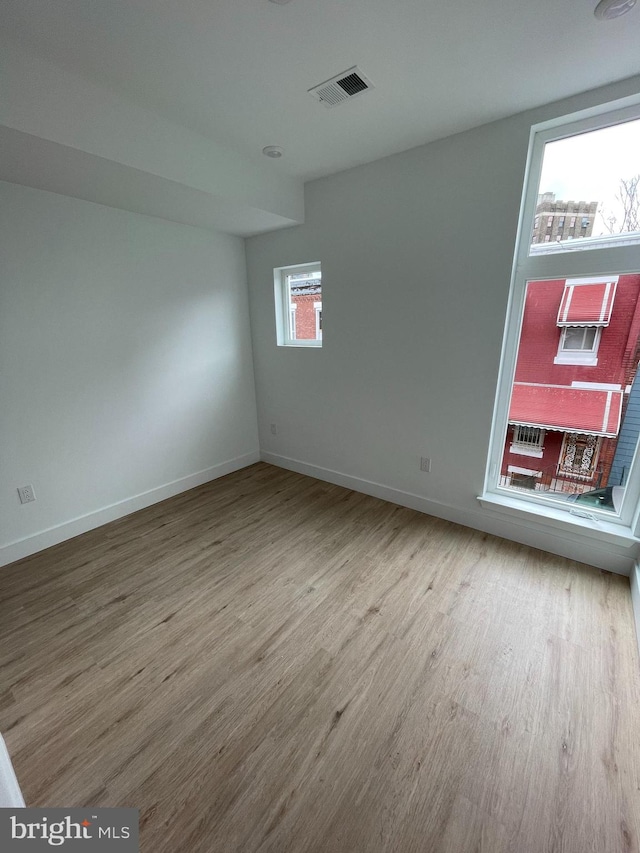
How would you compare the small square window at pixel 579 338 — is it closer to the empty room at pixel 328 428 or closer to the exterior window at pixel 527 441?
the empty room at pixel 328 428

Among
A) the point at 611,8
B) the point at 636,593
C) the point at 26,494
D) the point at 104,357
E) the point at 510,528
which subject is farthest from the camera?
the point at 104,357

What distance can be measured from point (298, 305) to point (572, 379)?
7.63 ft

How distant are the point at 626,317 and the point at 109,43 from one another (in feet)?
9.17

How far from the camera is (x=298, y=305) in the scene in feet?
10.8

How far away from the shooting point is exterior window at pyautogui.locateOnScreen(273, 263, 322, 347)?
3102 millimetres

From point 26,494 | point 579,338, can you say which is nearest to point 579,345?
point 579,338

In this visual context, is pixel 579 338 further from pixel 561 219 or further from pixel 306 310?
pixel 306 310

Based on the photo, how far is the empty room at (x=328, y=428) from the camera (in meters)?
1.18

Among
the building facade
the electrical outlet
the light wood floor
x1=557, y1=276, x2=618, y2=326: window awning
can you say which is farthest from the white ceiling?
the light wood floor

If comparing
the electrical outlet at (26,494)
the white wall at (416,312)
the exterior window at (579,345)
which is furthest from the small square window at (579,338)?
the electrical outlet at (26,494)

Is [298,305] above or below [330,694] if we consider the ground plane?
above

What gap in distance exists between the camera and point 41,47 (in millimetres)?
1427

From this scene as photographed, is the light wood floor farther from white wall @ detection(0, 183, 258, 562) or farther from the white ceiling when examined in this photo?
the white ceiling

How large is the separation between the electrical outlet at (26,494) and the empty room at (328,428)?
2 cm
